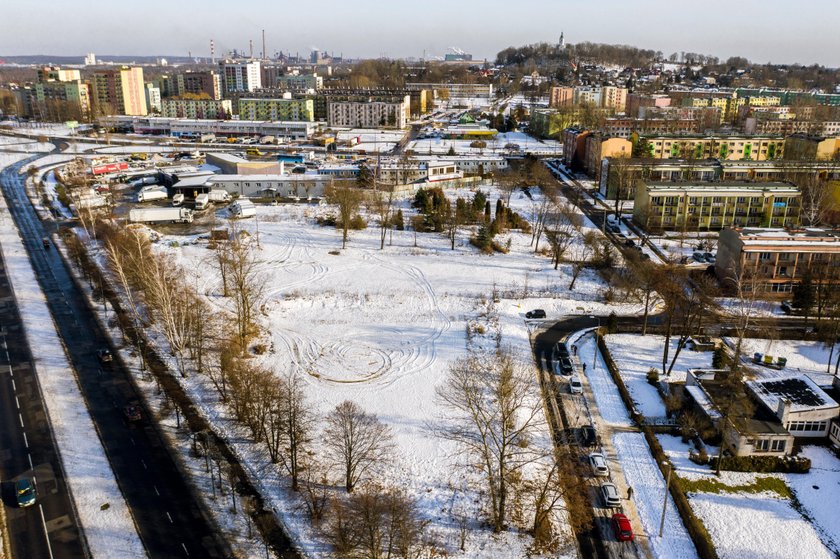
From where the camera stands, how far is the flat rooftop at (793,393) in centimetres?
1767

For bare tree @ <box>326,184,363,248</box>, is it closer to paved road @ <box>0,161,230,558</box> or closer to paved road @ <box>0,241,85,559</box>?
paved road @ <box>0,161,230,558</box>

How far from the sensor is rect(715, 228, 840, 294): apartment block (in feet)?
89.2

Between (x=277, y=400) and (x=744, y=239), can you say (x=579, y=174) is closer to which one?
(x=744, y=239)

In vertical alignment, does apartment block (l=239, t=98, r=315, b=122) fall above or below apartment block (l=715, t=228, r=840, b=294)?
above

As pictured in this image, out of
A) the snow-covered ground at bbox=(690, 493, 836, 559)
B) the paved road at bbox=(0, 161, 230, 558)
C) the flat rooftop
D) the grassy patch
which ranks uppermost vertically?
the flat rooftop

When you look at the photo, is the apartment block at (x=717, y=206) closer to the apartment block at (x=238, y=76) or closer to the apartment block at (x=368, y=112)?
the apartment block at (x=368, y=112)

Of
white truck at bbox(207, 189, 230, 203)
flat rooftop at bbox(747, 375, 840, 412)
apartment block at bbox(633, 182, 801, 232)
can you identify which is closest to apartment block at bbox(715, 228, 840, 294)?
flat rooftop at bbox(747, 375, 840, 412)

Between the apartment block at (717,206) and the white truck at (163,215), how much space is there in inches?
1150

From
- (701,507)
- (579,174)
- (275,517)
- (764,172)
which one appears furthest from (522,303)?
(579,174)

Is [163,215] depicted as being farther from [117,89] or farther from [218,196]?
[117,89]

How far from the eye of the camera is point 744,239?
27.3 meters

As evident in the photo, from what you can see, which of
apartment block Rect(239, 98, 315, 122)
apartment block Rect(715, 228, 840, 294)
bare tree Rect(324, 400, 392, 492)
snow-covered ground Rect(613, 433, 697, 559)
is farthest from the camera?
apartment block Rect(239, 98, 315, 122)

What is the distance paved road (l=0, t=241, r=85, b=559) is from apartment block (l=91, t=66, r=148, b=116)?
84.2 metres

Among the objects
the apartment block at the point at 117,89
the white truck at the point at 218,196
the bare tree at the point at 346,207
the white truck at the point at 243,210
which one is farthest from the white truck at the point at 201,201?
the apartment block at the point at 117,89
